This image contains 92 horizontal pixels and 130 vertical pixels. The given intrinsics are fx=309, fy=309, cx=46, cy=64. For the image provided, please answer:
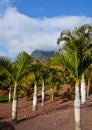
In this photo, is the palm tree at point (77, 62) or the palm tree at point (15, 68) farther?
the palm tree at point (15, 68)

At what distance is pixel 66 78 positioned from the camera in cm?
4991

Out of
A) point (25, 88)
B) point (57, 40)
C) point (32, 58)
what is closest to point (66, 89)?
point (25, 88)

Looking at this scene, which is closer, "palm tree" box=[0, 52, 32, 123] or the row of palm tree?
the row of palm tree

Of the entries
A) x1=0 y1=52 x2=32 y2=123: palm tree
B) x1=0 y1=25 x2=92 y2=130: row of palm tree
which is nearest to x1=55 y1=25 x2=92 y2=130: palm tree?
x1=0 y1=25 x2=92 y2=130: row of palm tree

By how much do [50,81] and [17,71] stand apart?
23.0 meters

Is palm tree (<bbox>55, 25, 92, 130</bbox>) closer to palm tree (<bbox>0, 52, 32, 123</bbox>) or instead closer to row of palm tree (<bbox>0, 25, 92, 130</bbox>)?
row of palm tree (<bbox>0, 25, 92, 130</bbox>)

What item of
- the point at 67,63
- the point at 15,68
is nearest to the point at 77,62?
the point at 67,63

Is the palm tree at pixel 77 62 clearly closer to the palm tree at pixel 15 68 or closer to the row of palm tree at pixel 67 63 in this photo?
the row of palm tree at pixel 67 63

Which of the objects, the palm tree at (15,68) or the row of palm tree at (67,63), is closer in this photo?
the row of palm tree at (67,63)

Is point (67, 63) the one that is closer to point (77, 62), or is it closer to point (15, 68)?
point (77, 62)

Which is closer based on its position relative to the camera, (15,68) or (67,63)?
(67,63)

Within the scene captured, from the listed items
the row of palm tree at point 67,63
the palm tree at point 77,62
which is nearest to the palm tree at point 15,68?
the row of palm tree at point 67,63

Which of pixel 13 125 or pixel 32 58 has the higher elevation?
pixel 32 58

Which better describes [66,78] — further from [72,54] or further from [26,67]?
[72,54]
